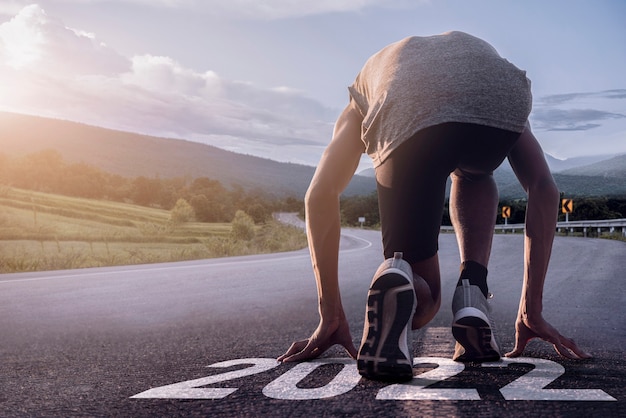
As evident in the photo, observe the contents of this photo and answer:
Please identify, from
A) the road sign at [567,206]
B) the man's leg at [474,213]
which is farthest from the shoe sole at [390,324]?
the road sign at [567,206]

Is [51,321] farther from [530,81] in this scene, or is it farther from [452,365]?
[530,81]

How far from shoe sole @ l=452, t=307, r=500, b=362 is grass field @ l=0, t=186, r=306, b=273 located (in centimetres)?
1169

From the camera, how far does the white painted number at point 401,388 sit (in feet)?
7.84

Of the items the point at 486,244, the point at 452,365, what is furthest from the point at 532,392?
the point at 486,244

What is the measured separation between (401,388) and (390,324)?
248 mm

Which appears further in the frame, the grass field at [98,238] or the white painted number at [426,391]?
the grass field at [98,238]

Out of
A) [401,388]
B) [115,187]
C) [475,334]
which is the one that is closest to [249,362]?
[401,388]

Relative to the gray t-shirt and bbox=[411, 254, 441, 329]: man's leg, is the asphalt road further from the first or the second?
the gray t-shirt

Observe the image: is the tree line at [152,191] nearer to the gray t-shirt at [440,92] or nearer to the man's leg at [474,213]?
the man's leg at [474,213]

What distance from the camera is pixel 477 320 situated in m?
2.69

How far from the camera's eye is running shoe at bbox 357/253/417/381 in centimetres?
246

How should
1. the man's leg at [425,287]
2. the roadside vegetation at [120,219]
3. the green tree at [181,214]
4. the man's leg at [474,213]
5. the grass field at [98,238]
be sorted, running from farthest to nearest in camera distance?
the green tree at [181,214]
the roadside vegetation at [120,219]
the grass field at [98,238]
the man's leg at [474,213]
the man's leg at [425,287]

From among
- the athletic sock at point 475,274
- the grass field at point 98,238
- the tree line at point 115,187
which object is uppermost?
the tree line at point 115,187

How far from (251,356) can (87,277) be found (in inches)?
288
